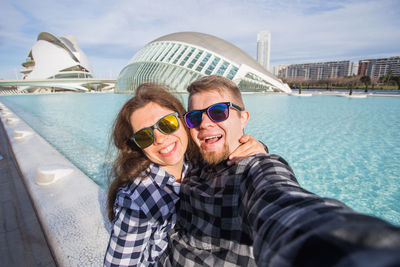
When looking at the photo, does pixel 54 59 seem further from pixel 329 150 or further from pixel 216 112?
pixel 216 112

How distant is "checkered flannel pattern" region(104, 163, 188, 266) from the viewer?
111cm

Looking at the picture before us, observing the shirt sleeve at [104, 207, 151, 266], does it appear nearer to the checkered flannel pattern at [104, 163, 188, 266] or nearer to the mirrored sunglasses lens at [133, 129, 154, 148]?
the checkered flannel pattern at [104, 163, 188, 266]

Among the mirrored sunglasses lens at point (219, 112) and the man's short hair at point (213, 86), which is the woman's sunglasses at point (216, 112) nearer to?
the mirrored sunglasses lens at point (219, 112)

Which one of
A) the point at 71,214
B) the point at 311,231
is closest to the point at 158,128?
the point at 311,231

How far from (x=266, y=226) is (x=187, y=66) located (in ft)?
60.7

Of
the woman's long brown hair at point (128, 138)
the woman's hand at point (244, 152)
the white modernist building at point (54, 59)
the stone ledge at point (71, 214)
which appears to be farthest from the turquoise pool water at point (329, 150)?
the white modernist building at point (54, 59)

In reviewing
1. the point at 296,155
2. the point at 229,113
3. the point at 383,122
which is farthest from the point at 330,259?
the point at 383,122

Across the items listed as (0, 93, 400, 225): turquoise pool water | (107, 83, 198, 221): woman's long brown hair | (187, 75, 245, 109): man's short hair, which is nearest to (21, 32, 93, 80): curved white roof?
(0, 93, 400, 225): turquoise pool water

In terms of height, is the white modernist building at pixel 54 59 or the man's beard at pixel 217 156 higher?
the white modernist building at pixel 54 59

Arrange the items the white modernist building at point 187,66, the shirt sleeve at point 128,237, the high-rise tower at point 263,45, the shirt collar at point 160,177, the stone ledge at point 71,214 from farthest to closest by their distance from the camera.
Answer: the high-rise tower at point 263,45
the white modernist building at point 187,66
the stone ledge at point 71,214
the shirt collar at point 160,177
the shirt sleeve at point 128,237

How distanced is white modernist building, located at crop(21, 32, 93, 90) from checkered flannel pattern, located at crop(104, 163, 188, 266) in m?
47.8

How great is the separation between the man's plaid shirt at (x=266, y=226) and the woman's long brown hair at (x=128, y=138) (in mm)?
345

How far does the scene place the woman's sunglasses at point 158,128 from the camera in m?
1.37

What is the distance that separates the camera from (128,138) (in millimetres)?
1534
